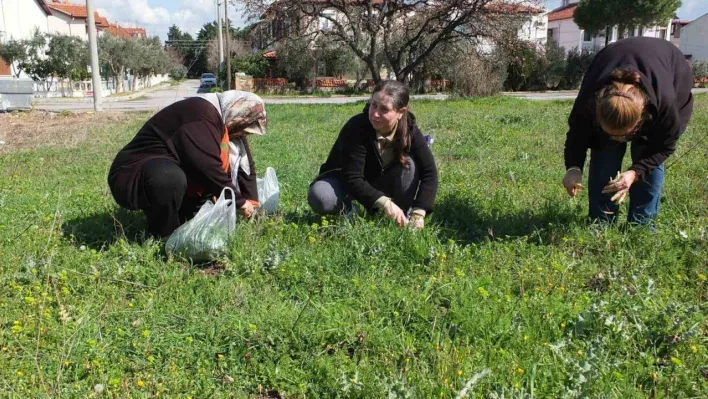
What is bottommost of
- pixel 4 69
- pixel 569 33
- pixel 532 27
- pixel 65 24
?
pixel 4 69

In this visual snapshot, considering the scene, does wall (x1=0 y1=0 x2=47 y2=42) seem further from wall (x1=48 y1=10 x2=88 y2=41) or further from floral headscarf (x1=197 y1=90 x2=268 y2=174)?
floral headscarf (x1=197 y1=90 x2=268 y2=174)

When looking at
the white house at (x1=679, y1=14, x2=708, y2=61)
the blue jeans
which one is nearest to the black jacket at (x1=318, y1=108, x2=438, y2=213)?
the blue jeans

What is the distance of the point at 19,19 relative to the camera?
42250 millimetres

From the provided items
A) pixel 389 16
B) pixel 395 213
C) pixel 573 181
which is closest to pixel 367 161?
pixel 395 213

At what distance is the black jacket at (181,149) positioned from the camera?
354 cm

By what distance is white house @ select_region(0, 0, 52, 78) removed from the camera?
3827 cm

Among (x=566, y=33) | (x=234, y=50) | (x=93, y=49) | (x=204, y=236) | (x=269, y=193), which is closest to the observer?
(x=204, y=236)

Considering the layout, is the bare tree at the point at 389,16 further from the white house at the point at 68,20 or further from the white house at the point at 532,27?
the white house at the point at 68,20

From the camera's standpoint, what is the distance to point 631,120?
121 inches

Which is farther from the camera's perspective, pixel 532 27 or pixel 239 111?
pixel 532 27

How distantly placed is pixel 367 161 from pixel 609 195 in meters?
1.60

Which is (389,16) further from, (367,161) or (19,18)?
(19,18)

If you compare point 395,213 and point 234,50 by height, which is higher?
point 234,50

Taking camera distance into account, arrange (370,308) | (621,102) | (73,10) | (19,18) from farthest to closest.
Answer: (73,10), (19,18), (621,102), (370,308)
